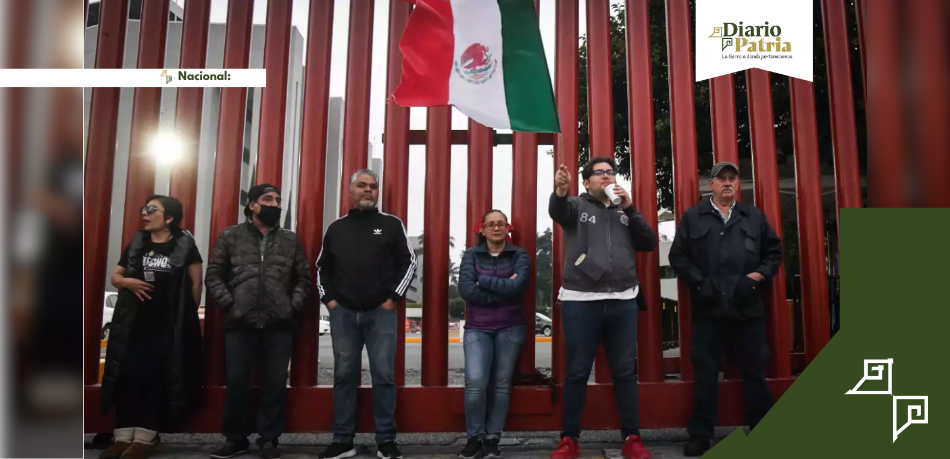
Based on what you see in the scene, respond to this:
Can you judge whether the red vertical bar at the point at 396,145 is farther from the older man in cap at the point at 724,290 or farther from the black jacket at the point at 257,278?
the older man in cap at the point at 724,290

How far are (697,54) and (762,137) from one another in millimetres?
793

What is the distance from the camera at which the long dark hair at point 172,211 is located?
169 inches

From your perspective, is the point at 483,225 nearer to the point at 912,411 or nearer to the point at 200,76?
the point at 200,76

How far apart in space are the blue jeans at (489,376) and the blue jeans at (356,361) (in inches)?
19.4

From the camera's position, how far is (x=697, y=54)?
4887 millimetres

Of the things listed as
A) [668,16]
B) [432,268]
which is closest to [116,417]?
[432,268]

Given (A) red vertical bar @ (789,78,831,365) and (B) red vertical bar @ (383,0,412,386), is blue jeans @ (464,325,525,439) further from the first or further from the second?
(A) red vertical bar @ (789,78,831,365)

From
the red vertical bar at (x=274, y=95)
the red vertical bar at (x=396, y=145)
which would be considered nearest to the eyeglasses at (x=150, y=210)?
the red vertical bar at (x=274, y=95)

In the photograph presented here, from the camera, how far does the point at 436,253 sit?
15.4 ft

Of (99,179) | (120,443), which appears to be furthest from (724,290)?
(99,179)

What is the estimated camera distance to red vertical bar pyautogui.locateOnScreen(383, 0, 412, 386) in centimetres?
476

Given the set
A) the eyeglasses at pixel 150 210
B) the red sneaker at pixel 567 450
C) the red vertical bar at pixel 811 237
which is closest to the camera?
the red sneaker at pixel 567 450

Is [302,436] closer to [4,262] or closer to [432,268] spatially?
[432,268]

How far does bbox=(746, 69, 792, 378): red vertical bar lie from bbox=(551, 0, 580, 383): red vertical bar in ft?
4.45
